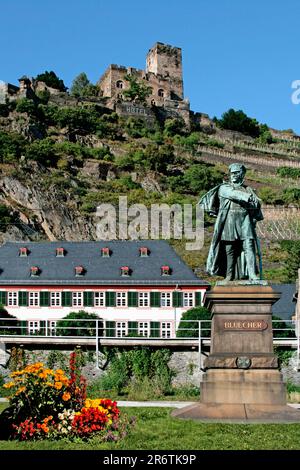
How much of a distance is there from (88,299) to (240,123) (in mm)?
91668

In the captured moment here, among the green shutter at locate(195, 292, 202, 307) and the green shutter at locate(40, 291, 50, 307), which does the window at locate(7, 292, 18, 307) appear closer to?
the green shutter at locate(40, 291, 50, 307)

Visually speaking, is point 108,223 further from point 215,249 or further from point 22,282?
point 215,249

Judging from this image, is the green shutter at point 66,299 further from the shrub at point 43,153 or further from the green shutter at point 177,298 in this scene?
the shrub at point 43,153

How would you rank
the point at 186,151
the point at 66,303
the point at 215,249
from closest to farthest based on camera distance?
1. the point at 215,249
2. the point at 66,303
3. the point at 186,151

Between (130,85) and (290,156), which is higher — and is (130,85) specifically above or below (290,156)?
above

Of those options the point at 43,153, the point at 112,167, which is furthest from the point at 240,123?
the point at 43,153

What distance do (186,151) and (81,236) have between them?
37332mm

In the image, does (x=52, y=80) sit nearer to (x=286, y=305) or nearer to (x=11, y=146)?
(x=11, y=146)

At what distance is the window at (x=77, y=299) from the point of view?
43000 millimetres

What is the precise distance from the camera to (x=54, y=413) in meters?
11.1

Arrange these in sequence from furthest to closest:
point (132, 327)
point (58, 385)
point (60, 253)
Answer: point (60, 253)
point (132, 327)
point (58, 385)

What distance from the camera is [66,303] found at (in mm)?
42812

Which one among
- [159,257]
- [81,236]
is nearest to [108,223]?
[81,236]

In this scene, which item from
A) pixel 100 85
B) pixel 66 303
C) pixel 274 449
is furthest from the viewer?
pixel 100 85
